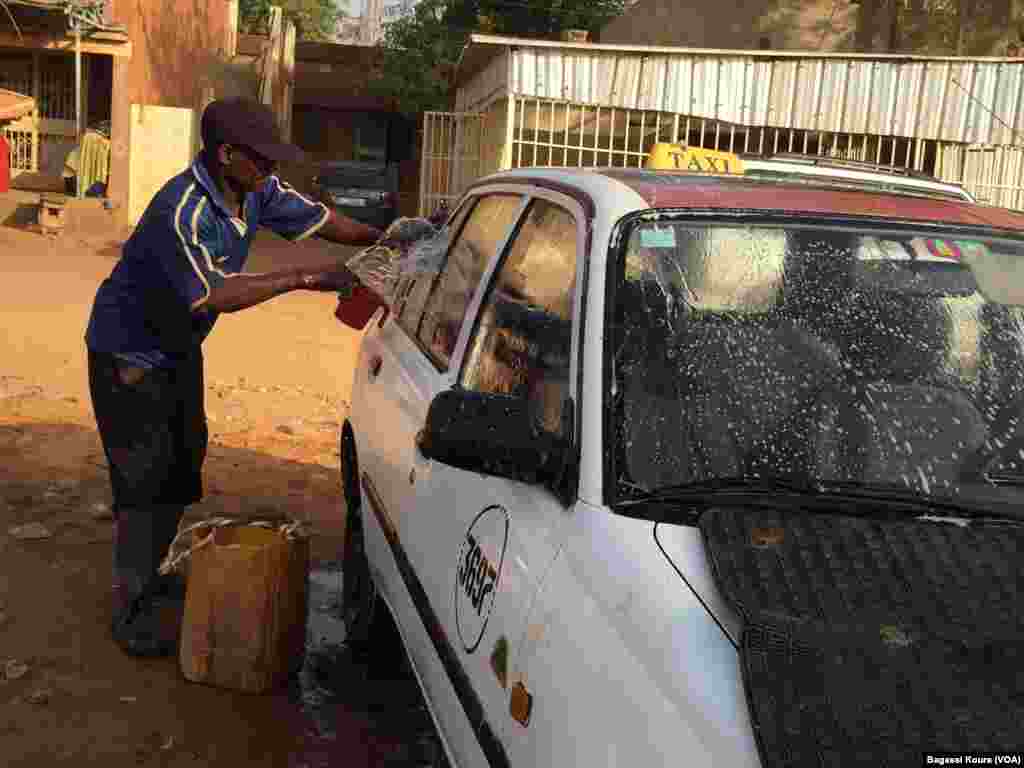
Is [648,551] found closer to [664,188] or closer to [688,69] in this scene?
[664,188]

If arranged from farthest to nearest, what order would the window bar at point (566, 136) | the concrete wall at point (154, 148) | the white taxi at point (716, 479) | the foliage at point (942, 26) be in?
the foliage at point (942, 26)
the concrete wall at point (154, 148)
the window bar at point (566, 136)
the white taxi at point (716, 479)

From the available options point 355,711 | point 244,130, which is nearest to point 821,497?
point 355,711

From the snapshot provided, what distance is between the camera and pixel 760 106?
1335 centimetres

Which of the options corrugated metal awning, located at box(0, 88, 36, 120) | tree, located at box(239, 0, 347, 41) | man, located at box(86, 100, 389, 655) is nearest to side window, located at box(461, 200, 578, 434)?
man, located at box(86, 100, 389, 655)

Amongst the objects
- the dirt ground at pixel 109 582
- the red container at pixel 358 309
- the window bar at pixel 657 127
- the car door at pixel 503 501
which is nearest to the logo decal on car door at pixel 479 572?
the car door at pixel 503 501

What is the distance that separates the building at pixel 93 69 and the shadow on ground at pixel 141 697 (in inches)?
583

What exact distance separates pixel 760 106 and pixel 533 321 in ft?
36.9

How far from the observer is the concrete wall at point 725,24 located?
21.9 meters

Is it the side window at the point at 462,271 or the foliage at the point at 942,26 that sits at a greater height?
the foliage at the point at 942,26

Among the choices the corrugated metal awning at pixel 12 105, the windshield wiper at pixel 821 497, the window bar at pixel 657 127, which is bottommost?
the windshield wiper at pixel 821 497

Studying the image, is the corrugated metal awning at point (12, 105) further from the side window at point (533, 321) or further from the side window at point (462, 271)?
the side window at point (533, 321)

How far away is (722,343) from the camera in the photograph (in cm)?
248

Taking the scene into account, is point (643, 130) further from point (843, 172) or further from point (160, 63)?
point (160, 63)

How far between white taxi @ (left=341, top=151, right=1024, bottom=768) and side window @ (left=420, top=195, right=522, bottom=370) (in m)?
0.11
